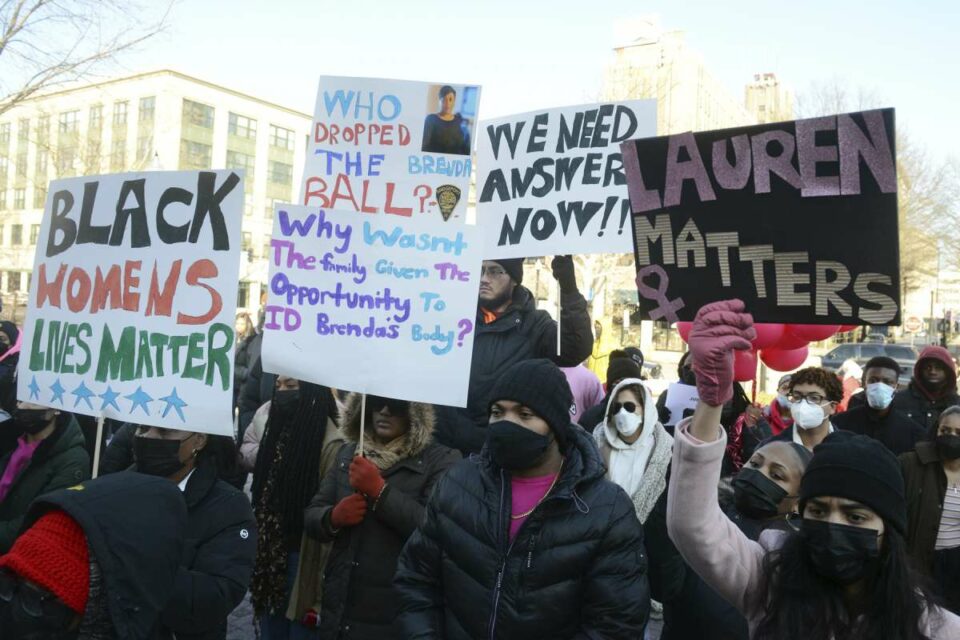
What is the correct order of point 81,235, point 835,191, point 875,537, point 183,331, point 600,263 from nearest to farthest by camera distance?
point 875,537 → point 835,191 → point 183,331 → point 81,235 → point 600,263

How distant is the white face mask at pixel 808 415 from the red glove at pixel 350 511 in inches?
110

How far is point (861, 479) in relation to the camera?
2.26 meters

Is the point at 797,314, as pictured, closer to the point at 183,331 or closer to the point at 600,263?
the point at 183,331

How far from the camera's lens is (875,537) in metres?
2.23

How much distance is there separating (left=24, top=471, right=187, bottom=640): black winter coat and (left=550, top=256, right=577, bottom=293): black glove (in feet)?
9.30

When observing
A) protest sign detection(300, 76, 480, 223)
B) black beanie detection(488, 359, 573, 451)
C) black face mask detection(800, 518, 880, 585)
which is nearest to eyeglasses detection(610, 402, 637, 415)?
protest sign detection(300, 76, 480, 223)

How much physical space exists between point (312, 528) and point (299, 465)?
62 centimetres

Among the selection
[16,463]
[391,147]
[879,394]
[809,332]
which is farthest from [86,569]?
[809,332]

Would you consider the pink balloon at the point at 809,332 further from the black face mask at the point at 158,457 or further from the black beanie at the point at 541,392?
the black face mask at the point at 158,457

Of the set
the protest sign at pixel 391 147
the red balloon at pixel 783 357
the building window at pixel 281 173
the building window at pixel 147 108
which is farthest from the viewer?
the building window at pixel 281 173

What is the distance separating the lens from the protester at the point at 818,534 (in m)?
2.20

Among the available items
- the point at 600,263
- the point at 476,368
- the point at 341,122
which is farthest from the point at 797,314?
the point at 600,263

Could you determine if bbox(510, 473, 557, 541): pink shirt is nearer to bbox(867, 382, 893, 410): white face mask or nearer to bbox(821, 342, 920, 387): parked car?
bbox(867, 382, 893, 410): white face mask

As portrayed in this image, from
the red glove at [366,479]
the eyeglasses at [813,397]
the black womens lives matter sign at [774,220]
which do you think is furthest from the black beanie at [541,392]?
the eyeglasses at [813,397]
